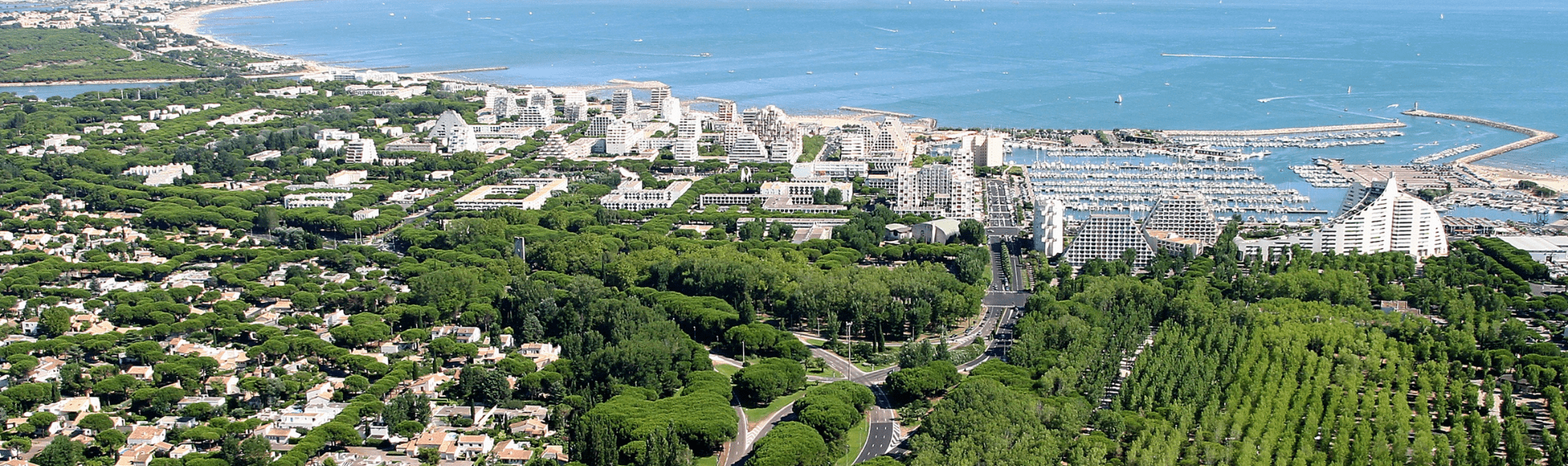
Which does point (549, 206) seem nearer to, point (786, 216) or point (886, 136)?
point (786, 216)

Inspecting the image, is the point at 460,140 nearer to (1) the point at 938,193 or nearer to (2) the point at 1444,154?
(1) the point at 938,193

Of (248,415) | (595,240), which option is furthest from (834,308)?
(248,415)

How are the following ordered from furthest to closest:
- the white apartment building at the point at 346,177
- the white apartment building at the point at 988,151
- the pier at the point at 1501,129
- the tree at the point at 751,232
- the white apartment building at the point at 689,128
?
1. the white apartment building at the point at 689,128
2. the pier at the point at 1501,129
3. the white apartment building at the point at 988,151
4. the white apartment building at the point at 346,177
5. the tree at the point at 751,232

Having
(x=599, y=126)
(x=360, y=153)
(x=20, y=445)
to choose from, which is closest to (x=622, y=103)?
(x=599, y=126)

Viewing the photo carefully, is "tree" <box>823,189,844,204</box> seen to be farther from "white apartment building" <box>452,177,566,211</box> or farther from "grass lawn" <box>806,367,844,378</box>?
"grass lawn" <box>806,367,844,378</box>

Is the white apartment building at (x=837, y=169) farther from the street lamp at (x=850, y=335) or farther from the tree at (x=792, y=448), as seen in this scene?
the tree at (x=792, y=448)

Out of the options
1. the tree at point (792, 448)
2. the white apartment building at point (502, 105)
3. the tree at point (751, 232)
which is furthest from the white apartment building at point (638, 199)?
the tree at point (792, 448)
